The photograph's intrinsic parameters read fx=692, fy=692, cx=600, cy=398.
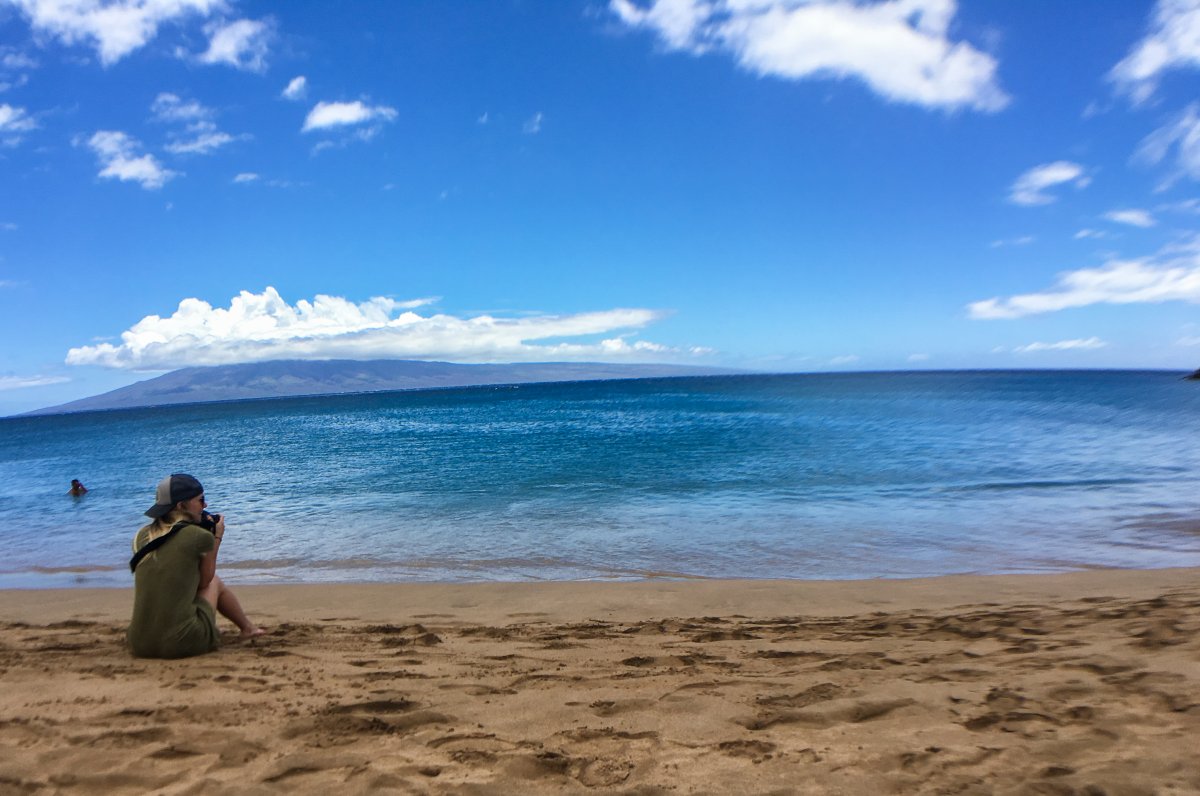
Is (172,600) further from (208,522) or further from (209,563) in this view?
(208,522)

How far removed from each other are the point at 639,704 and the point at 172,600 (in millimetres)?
4024

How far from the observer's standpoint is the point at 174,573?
573 cm

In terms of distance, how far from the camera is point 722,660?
5.87 metres

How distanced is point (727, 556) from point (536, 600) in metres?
4.10

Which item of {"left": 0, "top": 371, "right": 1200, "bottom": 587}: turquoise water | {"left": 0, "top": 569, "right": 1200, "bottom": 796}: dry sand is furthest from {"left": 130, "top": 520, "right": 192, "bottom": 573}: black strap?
{"left": 0, "top": 371, "right": 1200, "bottom": 587}: turquoise water

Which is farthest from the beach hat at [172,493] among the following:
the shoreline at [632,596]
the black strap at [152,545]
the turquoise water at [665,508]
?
the turquoise water at [665,508]

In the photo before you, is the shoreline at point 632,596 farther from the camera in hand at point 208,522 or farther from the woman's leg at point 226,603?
the camera in hand at point 208,522

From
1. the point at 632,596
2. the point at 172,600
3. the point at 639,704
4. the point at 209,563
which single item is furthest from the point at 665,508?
the point at 172,600

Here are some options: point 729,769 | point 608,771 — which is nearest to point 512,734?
point 608,771

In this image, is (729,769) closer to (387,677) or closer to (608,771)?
(608,771)

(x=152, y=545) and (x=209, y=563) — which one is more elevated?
(x=152, y=545)

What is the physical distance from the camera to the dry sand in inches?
150

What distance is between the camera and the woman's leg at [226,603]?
6219mm

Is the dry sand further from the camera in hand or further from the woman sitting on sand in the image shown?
the camera in hand
